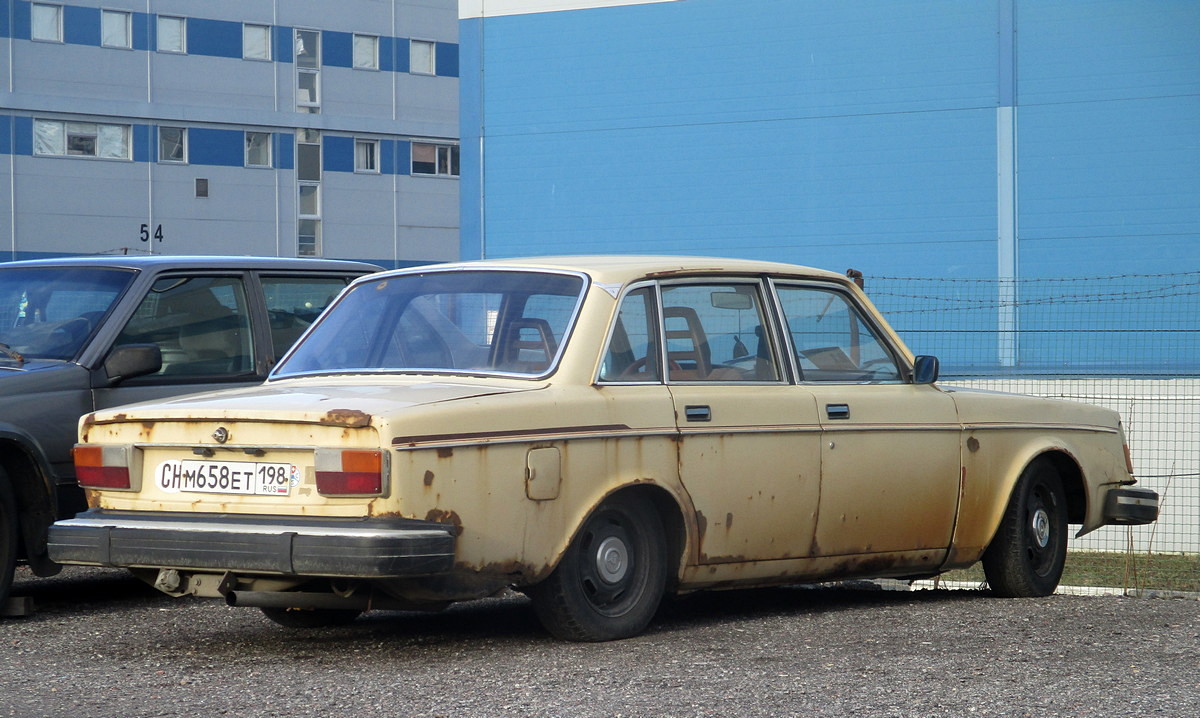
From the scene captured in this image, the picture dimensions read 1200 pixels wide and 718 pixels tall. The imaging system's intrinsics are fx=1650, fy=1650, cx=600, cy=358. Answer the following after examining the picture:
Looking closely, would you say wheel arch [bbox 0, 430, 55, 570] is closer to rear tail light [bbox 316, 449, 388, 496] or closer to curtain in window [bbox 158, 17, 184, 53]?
rear tail light [bbox 316, 449, 388, 496]

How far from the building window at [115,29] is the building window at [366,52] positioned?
767 cm

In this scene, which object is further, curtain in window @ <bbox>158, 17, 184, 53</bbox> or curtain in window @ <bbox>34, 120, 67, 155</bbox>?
curtain in window @ <bbox>158, 17, 184, 53</bbox>

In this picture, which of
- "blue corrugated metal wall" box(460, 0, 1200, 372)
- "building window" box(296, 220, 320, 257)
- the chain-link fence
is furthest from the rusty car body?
"building window" box(296, 220, 320, 257)

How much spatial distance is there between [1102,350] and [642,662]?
46.4 ft

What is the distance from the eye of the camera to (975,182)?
2180 centimetres

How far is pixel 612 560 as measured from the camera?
21.9 ft

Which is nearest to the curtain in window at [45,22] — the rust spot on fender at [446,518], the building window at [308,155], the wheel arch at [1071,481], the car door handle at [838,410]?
the building window at [308,155]

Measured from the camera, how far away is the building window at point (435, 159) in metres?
56.2

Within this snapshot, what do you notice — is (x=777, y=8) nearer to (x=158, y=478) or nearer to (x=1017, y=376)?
(x=1017, y=376)

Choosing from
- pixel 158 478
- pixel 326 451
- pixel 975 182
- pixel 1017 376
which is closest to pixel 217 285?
pixel 158 478

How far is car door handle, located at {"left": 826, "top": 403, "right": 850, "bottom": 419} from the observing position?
24.7ft

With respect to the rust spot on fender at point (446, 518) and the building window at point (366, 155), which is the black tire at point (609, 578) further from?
the building window at point (366, 155)

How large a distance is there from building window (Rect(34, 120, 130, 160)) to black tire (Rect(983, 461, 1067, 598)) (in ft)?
143

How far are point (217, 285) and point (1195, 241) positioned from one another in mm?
15137
